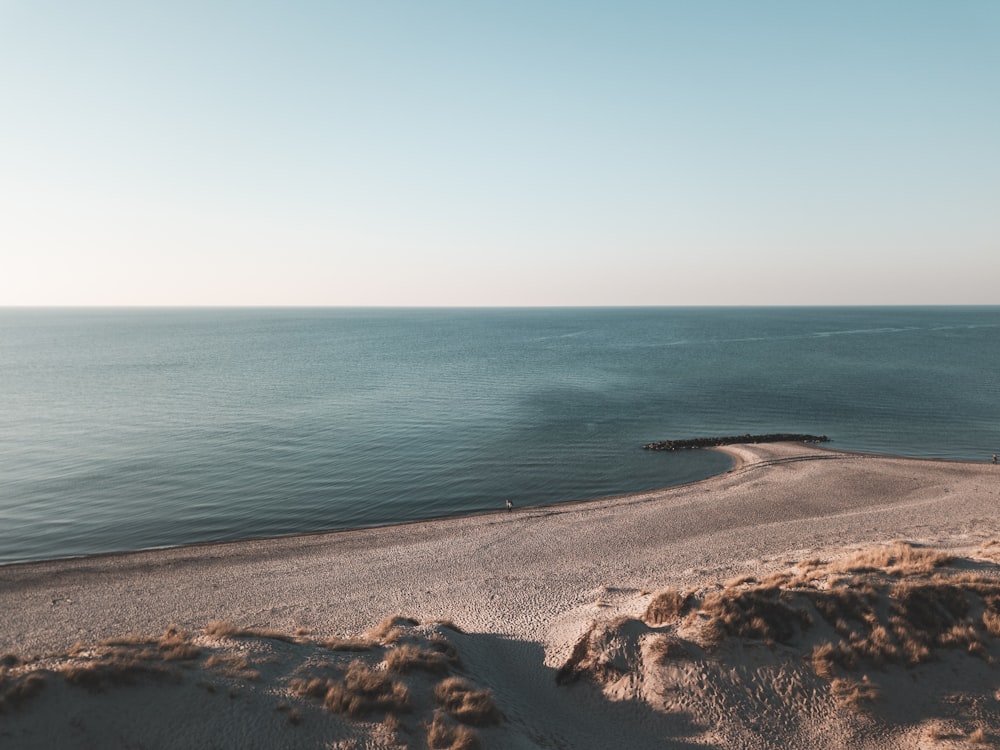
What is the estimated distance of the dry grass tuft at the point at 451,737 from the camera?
1258 centimetres

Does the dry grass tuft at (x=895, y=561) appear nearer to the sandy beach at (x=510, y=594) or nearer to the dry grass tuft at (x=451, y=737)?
the sandy beach at (x=510, y=594)

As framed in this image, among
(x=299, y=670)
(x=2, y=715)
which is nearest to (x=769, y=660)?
(x=299, y=670)

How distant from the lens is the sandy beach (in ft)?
42.2

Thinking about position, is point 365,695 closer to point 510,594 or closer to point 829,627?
point 510,594

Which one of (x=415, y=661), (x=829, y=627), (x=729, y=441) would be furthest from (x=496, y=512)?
(x=729, y=441)

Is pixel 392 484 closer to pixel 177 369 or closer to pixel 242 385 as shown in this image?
pixel 242 385

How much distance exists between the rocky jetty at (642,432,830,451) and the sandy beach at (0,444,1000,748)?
750cm

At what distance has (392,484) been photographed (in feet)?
141

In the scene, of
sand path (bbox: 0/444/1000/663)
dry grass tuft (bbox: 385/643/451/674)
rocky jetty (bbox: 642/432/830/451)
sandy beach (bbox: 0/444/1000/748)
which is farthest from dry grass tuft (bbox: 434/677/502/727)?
rocky jetty (bbox: 642/432/830/451)

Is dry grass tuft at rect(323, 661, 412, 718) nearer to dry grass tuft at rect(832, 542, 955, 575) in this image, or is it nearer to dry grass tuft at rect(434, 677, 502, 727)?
dry grass tuft at rect(434, 677, 502, 727)

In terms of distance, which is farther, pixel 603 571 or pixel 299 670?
pixel 603 571

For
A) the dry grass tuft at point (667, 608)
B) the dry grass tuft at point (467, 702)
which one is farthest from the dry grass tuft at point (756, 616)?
the dry grass tuft at point (467, 702)

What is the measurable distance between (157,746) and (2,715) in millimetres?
3241

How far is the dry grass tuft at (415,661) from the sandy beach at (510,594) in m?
0.70
